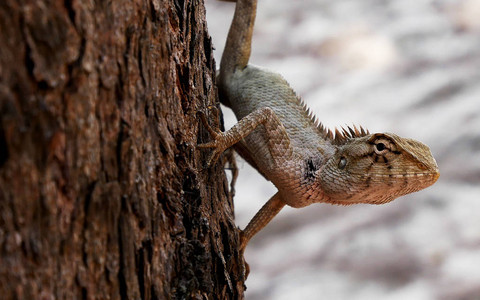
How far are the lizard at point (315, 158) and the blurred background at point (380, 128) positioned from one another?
6.89 ft

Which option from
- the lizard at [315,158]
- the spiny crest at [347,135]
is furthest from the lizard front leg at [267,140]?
the spiny crest at [347,135]

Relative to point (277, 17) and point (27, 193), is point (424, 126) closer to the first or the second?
point (277, 17)

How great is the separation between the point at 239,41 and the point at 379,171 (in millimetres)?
1249

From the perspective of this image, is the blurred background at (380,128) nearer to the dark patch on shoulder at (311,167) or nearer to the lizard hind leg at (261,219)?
the lizard hind leg at (261,219)

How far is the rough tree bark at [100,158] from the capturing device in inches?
46.3

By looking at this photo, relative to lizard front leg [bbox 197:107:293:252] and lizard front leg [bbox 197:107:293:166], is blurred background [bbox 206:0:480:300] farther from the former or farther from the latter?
lizard front leg [bbox 197:107:293:166]

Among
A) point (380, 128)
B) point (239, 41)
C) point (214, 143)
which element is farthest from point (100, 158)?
point (380, 128)

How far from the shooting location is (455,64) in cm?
496

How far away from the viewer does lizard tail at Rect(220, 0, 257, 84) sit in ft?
10.3

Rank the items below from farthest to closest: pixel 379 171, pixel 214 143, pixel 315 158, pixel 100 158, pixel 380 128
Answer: pixel 380 128 → pixel 315 158 → pixel 379 171 → pixel 214 143 → pixel 100 158

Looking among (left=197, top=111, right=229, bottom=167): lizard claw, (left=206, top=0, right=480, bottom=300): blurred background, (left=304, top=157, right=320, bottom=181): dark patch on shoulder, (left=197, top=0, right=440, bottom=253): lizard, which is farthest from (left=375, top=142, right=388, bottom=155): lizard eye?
(left=206, top=0, right=480, bottom=300): blurred background

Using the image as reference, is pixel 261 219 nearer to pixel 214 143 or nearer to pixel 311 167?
pixel 311 167

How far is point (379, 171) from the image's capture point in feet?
8.32

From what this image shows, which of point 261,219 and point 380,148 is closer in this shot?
point 380,148
